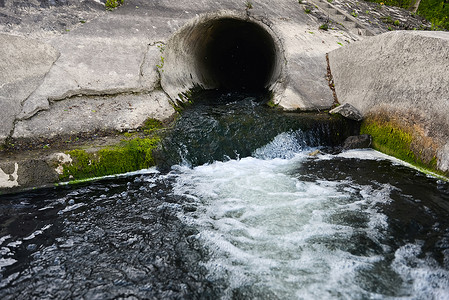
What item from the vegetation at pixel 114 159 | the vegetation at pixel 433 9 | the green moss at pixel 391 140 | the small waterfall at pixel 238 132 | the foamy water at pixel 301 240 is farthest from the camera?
the vegetation at pixel 433 9

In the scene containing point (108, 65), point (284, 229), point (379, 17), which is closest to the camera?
point (284, 229)

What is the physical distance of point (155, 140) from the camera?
19.9 ft

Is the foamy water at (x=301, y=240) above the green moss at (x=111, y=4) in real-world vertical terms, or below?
below

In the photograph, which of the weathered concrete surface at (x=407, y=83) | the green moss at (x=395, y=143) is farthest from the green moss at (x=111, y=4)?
the green moss at (x=395, y=143)

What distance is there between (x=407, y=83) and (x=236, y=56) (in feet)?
30.5

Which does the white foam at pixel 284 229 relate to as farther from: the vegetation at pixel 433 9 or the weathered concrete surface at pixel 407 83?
the vegetation at pixel 433 9

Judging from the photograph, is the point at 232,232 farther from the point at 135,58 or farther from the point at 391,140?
the point at 135,58

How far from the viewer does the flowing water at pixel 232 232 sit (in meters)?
3.01

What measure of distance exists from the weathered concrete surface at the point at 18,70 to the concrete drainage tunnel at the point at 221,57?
8.57 ft

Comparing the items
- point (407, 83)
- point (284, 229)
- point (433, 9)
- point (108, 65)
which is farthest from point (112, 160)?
→ point (433, 9)

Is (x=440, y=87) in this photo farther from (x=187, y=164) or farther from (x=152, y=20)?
(x=152, y=20)

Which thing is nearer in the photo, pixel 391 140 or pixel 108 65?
pixel 391 140

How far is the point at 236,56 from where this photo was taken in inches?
561

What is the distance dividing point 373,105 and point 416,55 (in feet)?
4.32
